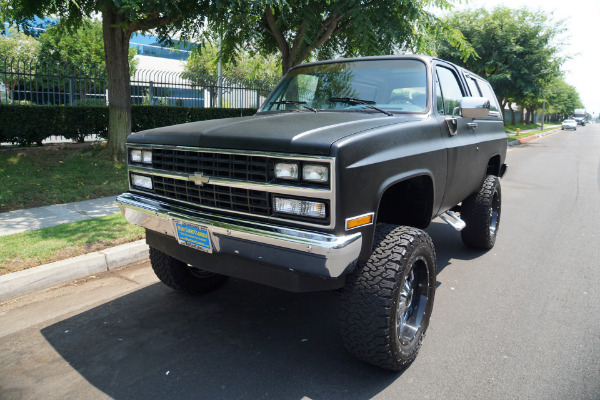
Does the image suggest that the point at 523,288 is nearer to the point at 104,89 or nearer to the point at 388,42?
the point at 388,42

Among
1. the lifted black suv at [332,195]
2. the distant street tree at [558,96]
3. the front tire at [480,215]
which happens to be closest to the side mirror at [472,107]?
the lifted black suv at [332,195]

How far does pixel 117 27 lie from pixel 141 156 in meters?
6.45

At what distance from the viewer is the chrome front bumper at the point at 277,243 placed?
230 cm

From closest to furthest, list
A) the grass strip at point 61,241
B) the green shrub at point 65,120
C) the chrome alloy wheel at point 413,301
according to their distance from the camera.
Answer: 1. the chrome alloy wheel at point 413,301
2. the grass strip at point 61,241
3. the green shrub at point 65,120

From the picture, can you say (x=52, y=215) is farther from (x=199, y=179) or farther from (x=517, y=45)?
(x=517, y=45)

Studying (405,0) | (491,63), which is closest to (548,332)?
(405,0)

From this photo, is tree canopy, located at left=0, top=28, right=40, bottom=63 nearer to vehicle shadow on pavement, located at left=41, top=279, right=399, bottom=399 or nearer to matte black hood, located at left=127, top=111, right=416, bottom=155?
vehicle shadow on pavement, located at left=41, top=279, right=399, bottom=399

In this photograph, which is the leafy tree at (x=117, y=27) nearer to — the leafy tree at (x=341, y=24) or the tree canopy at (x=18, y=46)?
the leafy tree at (x=341, y=24)

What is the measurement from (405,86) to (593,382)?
2434 mm

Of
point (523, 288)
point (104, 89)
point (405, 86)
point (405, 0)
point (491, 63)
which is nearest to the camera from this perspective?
point (405, 86)

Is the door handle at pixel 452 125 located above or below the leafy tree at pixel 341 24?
below

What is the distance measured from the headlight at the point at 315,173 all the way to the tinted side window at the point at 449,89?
1.92m

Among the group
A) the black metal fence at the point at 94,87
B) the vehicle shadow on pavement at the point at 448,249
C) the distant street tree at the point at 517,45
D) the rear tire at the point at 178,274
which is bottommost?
the vehicle shadow on pavement at the point at 448,249

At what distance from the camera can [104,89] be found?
1174cm
